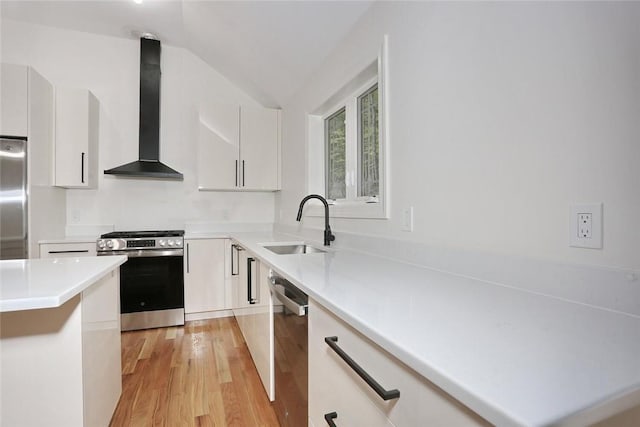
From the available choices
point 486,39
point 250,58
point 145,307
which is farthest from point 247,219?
point 486,39

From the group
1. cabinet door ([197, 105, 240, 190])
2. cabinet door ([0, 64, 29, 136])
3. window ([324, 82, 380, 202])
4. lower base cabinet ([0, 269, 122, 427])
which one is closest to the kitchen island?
lower base cabinet ([0, 269, 122, 427])

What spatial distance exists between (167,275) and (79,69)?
7.70 ft

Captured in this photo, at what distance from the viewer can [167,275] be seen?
10.0 feet

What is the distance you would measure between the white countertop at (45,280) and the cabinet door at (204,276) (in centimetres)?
165

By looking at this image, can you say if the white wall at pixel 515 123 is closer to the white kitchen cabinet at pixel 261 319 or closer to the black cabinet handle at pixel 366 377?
the black cabinet handle at pixel 366 377

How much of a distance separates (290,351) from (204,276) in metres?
2.16

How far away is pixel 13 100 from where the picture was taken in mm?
2564

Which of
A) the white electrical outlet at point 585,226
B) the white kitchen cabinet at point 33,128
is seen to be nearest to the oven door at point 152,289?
the white kitchen cabinet at point 33,128

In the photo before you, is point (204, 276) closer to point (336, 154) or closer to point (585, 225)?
point (336, 154)

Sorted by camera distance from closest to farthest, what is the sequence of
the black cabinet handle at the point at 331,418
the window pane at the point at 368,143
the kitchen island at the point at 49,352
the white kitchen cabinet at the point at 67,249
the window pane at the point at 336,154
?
the black cabinet handle at the point at 331,418, the kitchen island at the point at 49,352, the window pane at the point at 368,143, the window pane at the point at 336,154, the white kitchen cabinet at the point at 67,249

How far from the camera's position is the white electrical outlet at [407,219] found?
150 centimetres

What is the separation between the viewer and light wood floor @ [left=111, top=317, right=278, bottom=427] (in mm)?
1703

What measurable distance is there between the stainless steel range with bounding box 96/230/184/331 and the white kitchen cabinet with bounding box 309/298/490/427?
2.41 metres

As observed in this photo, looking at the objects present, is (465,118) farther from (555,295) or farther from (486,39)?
(555,295)
